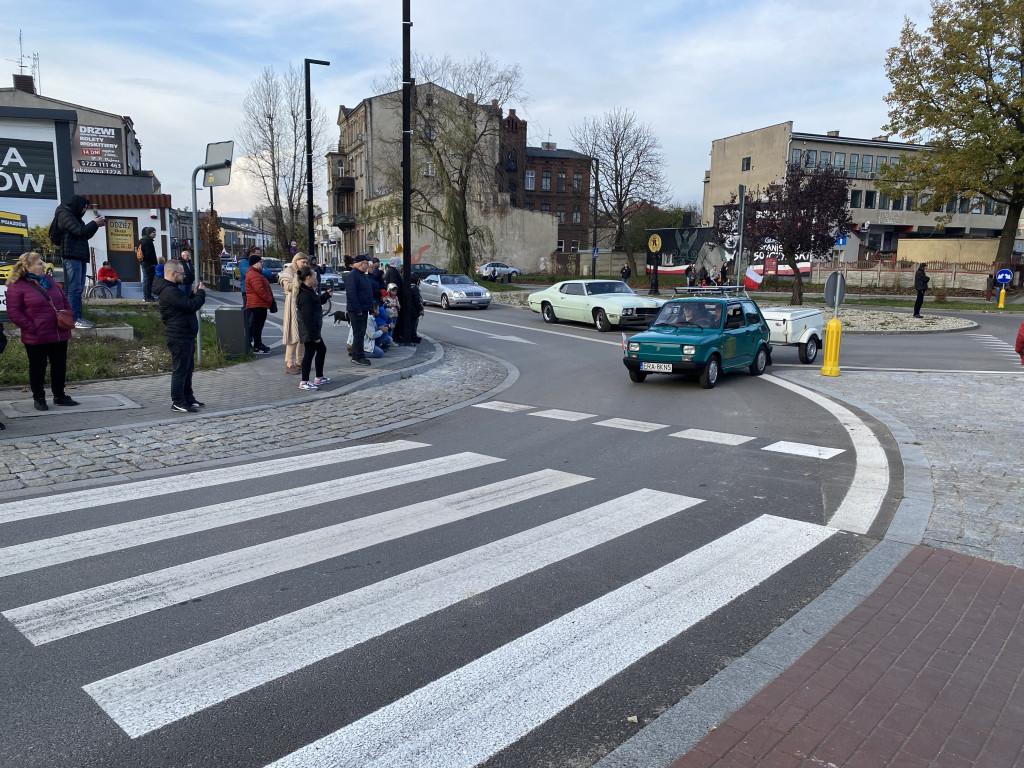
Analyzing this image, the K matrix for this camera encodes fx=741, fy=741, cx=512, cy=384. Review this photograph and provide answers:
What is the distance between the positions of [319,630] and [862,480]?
5263 mm

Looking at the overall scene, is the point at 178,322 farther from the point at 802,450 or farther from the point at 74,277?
the point at 802,450

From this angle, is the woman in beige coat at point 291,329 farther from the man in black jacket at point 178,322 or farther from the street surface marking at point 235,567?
the street surface marking at point 235,567

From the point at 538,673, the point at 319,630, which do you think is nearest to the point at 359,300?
the point at 319,630

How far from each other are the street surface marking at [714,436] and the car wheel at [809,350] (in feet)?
26.3

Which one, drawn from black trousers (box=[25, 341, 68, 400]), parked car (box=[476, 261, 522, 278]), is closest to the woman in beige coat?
black trousers (box=[25, 341, 68, 400])

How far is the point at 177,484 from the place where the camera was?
652 cm

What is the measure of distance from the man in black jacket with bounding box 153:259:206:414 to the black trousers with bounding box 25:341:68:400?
1277 millimetres

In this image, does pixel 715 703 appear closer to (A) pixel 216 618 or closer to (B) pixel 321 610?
(B) pixel 321 610

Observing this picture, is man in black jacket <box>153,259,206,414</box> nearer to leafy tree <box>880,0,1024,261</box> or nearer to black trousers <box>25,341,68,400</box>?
black trousers <box>25,341,68,400</box>

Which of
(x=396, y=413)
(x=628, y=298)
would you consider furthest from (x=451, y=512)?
(x=628, y=298)

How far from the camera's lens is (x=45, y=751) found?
289 cm

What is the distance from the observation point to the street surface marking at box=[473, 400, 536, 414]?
416 inches

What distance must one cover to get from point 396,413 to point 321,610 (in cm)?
601

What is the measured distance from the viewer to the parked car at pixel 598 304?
22.1 meters
